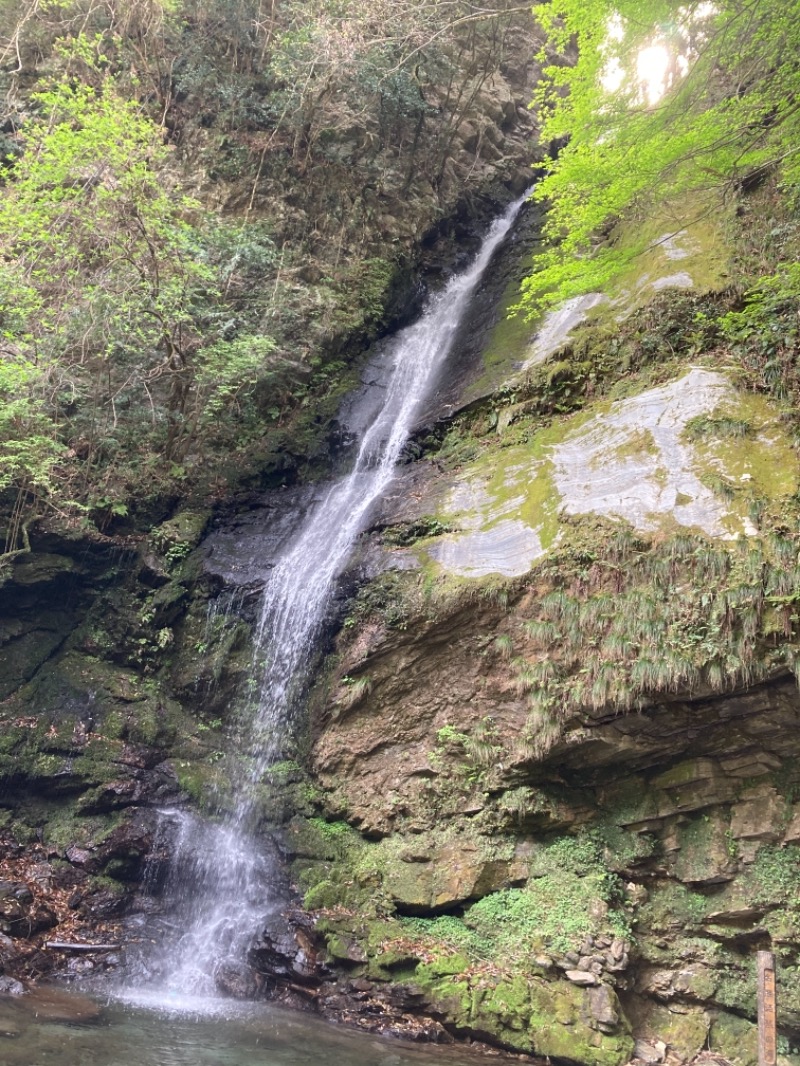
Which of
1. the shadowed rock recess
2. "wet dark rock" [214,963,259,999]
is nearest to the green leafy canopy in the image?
the shadowed rock recess

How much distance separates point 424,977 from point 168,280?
10.4 meters

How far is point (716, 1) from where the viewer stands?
773 cm

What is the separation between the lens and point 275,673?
998 cm

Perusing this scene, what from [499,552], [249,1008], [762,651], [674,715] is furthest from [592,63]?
[249,1008]

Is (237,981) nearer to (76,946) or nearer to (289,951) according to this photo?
(289,951)

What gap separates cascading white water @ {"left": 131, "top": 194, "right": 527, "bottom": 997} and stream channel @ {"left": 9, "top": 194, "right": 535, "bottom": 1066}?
2 cm

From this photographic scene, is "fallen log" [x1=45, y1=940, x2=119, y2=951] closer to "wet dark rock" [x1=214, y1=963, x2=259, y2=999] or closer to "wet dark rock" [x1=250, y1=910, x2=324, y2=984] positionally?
"wet dark rock" [x1=214, y1=963, x2=259, y2=999]

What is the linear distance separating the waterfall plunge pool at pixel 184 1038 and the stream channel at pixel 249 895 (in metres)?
0.02

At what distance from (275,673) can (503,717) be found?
366 cm

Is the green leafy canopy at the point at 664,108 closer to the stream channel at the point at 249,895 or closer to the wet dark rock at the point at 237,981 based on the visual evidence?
the stream channel at the point at 249,895

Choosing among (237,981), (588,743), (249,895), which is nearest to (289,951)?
(237,981)

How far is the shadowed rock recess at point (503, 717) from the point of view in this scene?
21.8ft

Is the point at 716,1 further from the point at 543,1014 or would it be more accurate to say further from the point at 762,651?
the point at 543,1014

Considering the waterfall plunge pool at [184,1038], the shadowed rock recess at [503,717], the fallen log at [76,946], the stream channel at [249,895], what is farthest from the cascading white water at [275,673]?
the waterfall plunge pool at [184,1038]
